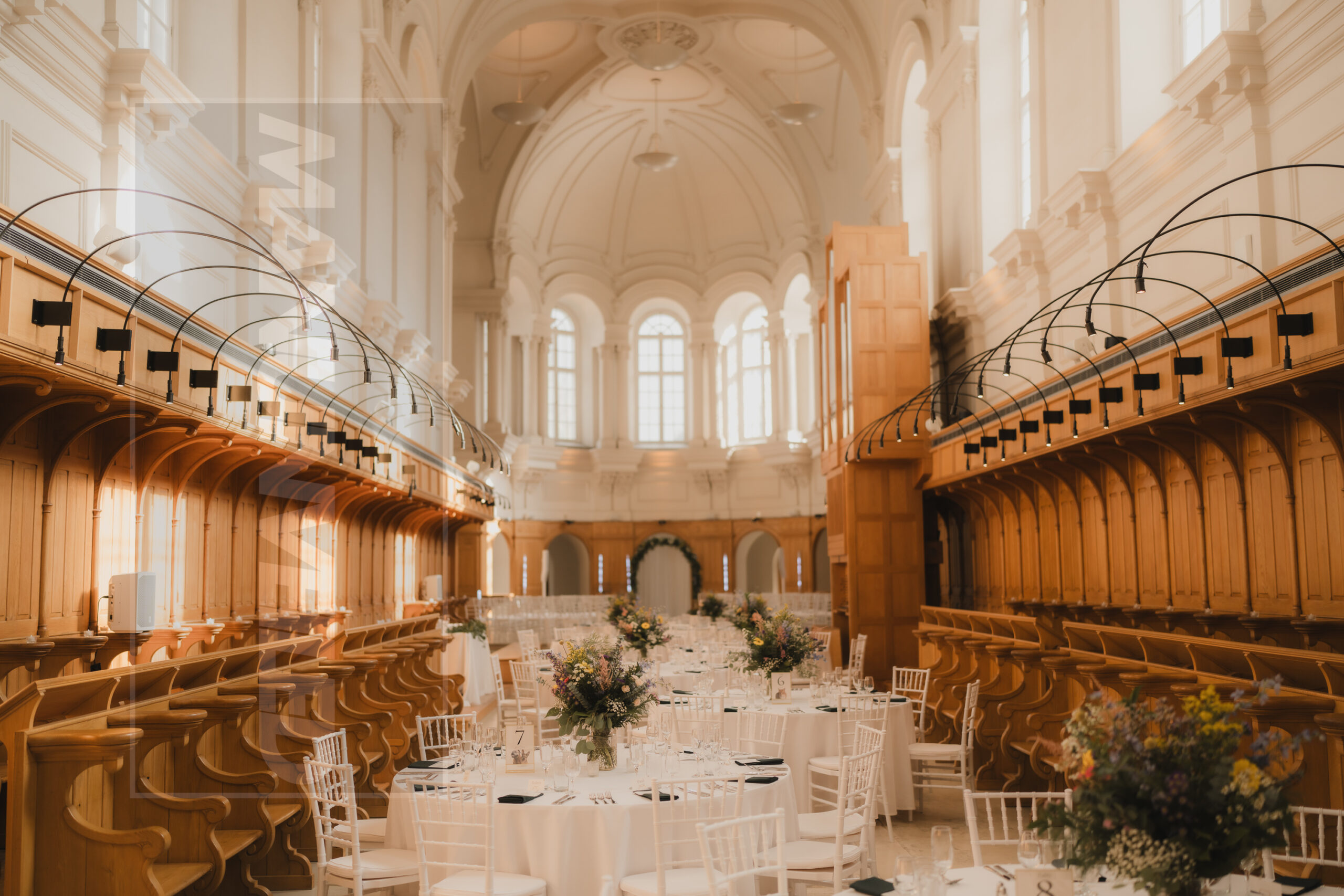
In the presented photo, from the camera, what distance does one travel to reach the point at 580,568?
94.9 ft

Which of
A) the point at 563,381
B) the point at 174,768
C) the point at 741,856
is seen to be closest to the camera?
the point at 741,856

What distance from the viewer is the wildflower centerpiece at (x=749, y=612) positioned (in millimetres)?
10727

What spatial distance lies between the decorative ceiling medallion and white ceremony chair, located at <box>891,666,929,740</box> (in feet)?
52.8

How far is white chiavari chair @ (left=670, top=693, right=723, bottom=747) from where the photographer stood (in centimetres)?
682

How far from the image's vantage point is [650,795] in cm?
536

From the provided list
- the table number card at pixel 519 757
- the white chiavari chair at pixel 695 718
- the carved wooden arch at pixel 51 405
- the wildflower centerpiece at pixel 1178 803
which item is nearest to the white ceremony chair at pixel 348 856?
the table number card at pixel 519 757

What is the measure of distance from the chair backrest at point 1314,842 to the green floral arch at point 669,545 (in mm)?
22426

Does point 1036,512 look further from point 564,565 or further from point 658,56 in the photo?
point 564,565

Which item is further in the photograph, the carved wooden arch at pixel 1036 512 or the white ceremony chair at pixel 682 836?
the carved wooden arch at pixel 1036 512

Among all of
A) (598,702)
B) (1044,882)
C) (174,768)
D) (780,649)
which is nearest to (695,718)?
(780,649)

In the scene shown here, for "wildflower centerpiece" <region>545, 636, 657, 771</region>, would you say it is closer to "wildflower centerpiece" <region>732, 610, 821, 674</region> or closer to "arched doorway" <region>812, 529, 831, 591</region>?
"wildflower centerpiece" <region>732, 610, 821, 674</region>

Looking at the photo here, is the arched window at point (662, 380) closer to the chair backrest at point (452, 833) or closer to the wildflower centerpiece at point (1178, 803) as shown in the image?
the chair backrest at point (452, 833)

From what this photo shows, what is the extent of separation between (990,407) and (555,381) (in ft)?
59.1

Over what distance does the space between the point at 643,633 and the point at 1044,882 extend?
8699 mm
